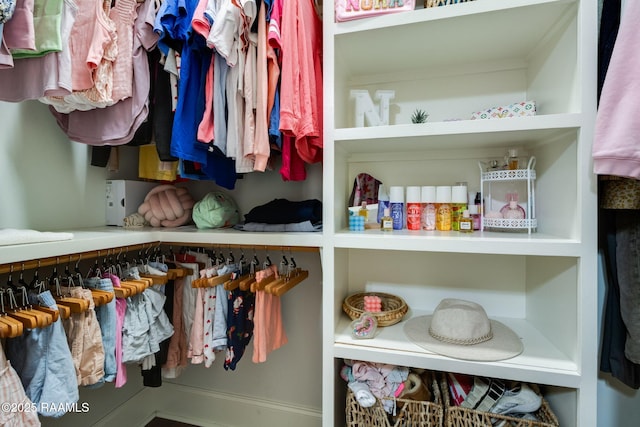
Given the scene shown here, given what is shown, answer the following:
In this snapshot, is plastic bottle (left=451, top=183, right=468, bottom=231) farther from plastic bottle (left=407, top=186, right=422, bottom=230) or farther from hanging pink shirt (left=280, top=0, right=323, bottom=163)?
hanging pink shirt (left=280, top=0, right=323, bottom=163)

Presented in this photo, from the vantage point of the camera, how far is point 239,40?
102 centimetres

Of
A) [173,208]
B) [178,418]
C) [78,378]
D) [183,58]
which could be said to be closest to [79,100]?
[183,58]

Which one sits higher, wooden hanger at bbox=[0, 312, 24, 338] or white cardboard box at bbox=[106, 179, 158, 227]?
white cardboard box at bbox=[106, 179, 158, 227]

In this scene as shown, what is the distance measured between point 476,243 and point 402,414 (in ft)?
1.95

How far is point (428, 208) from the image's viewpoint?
116 cm

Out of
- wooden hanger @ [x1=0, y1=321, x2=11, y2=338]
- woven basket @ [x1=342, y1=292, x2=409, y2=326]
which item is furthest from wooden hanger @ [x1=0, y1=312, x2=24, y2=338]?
woven basket @ [x1=342, y1=292, x2=409, y2=326]

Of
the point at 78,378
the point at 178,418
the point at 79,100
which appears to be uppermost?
the point at 79,100

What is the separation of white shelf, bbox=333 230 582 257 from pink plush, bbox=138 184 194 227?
874mm

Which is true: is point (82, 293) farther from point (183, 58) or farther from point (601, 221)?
point (601, 221)

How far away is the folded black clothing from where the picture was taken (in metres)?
1.23

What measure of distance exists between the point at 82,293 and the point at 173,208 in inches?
24.1

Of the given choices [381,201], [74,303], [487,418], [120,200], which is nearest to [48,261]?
[74,303]

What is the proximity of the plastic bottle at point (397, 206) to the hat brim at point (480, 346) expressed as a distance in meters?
0.39

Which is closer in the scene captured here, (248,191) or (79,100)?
(79,100)
